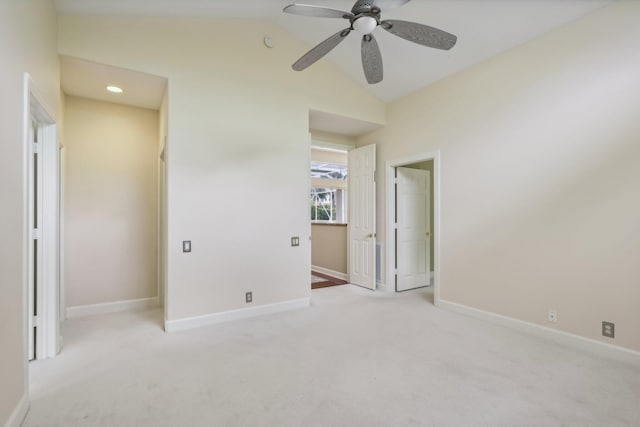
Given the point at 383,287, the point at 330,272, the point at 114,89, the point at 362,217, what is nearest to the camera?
the point at 114,89

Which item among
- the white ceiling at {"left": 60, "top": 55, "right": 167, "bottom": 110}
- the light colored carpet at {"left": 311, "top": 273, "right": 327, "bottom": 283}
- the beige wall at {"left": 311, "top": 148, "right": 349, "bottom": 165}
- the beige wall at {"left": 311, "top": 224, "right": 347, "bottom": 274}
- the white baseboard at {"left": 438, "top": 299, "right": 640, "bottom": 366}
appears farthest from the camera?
the beige wall at {"left": 311, "top": 148, "right": 349, "bottom": 165}

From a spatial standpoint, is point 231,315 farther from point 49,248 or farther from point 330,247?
point 330,247

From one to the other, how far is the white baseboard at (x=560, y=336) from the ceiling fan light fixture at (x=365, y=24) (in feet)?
10.5

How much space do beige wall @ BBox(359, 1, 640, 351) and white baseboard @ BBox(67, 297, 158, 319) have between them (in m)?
4.00

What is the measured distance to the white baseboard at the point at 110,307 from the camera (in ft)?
12.1

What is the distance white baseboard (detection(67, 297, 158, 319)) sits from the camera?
3.67m

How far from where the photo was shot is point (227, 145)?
3500 millimetres

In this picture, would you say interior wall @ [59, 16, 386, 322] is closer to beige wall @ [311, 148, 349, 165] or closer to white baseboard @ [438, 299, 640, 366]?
white baseboard @ [438, 299, 640, 366]

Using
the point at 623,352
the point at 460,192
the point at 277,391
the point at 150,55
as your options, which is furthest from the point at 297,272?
the point at 623,352

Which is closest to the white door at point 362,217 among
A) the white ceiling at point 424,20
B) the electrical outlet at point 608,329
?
the white ceiling at point 424,20

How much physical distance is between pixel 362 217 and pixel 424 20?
2.92 m

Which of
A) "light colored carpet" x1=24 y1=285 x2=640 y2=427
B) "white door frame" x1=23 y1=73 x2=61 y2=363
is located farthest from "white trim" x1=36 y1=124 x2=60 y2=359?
"light colored carpet" x1=24 y1=285 x2=640 y2=427

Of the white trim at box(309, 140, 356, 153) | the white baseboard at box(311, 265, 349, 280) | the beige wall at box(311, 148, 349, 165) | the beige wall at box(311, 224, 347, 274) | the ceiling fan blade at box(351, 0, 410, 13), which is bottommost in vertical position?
the white baseboard at box(311, 265, 349, 280)

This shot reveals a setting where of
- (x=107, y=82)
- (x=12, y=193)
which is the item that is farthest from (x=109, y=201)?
(x=12, y=193)
